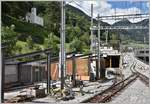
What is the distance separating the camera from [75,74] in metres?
25.1

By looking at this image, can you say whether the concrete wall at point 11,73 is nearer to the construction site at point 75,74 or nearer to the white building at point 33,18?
the construction site at point 75,74

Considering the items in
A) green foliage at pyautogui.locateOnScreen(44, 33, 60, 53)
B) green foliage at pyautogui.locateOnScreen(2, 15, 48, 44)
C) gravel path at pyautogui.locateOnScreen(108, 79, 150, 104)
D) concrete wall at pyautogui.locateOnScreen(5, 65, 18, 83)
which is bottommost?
gravel path at pyautogui.locateOnScreen(108, 79, 150, 104)

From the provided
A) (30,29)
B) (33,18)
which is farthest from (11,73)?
(33,18)

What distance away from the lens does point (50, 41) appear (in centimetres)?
2567

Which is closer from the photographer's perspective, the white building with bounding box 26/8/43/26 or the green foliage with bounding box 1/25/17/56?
the white building with bounding box 26/8/43/26

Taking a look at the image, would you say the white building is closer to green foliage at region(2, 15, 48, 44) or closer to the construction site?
the construction site

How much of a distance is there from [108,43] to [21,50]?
1527cm

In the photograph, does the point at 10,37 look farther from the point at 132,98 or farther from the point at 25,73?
the point at 132,98

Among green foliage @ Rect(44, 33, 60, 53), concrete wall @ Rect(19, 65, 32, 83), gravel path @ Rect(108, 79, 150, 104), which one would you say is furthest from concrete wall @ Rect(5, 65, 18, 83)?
gravel path @ Rect(108, 79, 150, 104)

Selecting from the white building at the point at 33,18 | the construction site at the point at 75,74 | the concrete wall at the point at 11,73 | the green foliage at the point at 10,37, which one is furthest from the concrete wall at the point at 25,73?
the white building at the point at 33,18

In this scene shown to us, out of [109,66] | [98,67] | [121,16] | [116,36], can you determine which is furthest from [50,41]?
[116,36]

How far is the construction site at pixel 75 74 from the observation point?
1717 cm

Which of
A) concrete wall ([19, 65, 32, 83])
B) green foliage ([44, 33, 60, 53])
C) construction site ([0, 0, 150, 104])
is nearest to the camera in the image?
construction site ([0, 0, 150, 104])

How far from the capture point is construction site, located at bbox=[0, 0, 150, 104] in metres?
17.2
